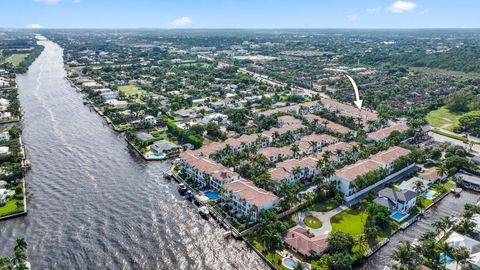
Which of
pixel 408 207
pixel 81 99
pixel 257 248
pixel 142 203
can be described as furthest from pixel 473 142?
pixel 81 99

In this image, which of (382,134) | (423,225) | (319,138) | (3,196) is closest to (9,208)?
(3,196)

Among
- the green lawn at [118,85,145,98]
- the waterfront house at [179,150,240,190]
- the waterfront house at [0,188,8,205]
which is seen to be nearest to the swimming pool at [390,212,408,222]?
the waterfront house at [179,150,240,190]

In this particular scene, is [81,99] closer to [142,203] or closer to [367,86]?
[142,203]

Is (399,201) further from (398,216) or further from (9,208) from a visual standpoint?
(9,208)

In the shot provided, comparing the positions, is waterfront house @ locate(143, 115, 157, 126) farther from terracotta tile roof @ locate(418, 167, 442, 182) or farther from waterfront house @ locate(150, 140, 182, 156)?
→ terracotta tile roof @ locate(418, 167, 442, 182)

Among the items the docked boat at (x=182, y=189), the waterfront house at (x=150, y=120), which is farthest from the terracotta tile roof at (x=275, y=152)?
the waterfront house at (x=150, y=120)
